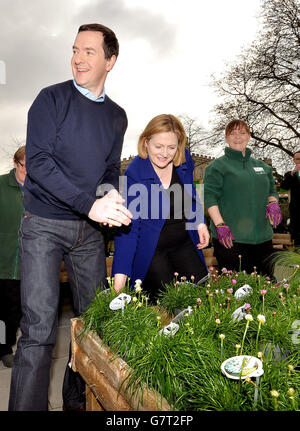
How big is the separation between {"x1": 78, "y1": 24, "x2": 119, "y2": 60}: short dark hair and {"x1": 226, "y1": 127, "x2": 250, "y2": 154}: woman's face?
1788 millimetres

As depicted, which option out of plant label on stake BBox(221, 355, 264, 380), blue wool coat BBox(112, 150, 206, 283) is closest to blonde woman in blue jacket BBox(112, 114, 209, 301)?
blue wool coat BBox(112, 150, 206, 283)

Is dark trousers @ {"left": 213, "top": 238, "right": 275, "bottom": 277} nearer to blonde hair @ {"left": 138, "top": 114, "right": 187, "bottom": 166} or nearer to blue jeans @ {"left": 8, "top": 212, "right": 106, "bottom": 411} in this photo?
blonde hair @ {"left": 138, "top": 114, "right": 187, "bottom": 166}

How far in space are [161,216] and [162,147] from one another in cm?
51

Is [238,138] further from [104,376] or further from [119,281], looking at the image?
[104,376]

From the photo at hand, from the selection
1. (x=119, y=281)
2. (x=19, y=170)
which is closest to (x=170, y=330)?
(x=119, y=281)

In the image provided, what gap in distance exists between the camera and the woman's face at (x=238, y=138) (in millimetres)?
3639

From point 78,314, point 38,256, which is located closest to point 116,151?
point 38,256

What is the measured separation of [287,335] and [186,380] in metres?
0.59

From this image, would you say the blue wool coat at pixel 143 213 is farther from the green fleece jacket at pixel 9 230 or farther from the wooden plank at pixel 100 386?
the green fleece jacket at pixel 9 230

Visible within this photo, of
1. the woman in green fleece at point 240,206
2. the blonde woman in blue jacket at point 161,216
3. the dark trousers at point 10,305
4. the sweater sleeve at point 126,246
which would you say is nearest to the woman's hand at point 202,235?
the blonde woman in blue jacket at point 161,216

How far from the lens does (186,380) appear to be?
53.0 inches

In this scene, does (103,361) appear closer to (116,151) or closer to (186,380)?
(186,380)

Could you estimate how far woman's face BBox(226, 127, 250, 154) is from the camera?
364cm

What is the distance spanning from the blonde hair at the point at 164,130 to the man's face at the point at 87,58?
63 centimetres
